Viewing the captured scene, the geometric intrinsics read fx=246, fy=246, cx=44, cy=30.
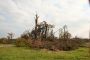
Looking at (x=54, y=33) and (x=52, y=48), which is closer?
(x=52, y=48)

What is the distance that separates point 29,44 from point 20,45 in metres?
1.42

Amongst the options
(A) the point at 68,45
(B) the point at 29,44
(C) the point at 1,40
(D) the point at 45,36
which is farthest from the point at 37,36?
(A) the point at 68,45

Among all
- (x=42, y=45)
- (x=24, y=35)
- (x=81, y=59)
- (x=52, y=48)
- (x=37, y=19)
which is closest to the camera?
(x=81, y=59)

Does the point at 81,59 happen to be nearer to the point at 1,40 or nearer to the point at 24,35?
the point at 24,35

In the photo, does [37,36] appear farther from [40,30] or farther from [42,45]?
[42,45]

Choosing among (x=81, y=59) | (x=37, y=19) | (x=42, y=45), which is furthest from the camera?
(x=37, y=19)

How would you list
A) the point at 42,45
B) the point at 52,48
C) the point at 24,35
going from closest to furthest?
the point at 52,48 < the point at 42,45 < the point at 24,35

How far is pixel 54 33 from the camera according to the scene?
52.3 m

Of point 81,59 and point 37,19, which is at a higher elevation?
point 37,19

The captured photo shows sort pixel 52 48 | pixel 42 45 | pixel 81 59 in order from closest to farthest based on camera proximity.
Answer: pixel 81 59 < pixel 52 48 < pixel 42 45

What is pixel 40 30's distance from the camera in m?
53.1

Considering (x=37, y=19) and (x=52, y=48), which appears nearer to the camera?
(x=52, y=48)

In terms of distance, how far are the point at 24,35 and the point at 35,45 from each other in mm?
11955

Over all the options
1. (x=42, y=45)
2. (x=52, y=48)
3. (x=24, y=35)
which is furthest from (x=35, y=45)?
(x=24, y=35)
